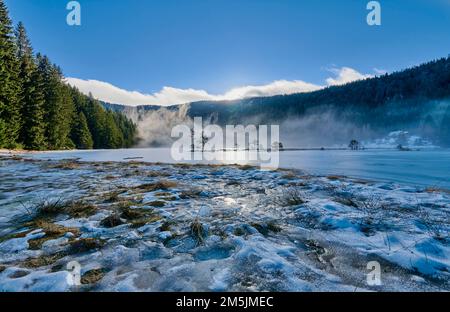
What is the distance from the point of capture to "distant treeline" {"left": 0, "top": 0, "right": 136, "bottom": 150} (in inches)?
1166

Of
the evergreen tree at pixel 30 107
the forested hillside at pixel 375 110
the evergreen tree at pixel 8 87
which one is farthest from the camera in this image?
the forested hillside at pixel 375 110

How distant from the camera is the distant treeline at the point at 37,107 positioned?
29.6 metres

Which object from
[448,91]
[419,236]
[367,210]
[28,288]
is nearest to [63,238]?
[28,288]

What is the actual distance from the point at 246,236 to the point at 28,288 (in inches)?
115

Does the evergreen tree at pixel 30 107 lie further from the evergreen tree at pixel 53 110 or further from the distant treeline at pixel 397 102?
the distant treeline at pixel 397 102

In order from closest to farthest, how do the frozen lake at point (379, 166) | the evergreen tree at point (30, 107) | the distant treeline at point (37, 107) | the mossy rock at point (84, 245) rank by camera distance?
the mossy rock at point (84, 245) → the frozen lake at point (379, 166) → the distant treeline at point (37, 107) → the evergreen tree at point (30, 107)

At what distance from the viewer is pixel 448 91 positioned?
127250mm

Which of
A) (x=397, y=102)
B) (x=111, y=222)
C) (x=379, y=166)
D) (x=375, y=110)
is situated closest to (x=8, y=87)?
(x=111, y=222)

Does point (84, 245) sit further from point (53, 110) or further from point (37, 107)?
point (53, 110)

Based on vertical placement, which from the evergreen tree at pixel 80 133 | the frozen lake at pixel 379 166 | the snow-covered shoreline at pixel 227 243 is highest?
the evergreen tree at pixel 80 133

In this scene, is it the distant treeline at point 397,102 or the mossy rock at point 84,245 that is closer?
the mossy rock at point 84,245

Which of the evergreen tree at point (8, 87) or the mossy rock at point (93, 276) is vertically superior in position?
the evergreen tree at point (8, 87)

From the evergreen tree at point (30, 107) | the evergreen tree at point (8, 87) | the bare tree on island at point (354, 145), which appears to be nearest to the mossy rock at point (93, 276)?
the evergreen tree at point (8, 87)

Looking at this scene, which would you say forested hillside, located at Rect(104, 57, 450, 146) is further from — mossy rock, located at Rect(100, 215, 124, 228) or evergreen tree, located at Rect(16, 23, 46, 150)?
mossy rock, located at Rect(100, 215, 124, 228)
